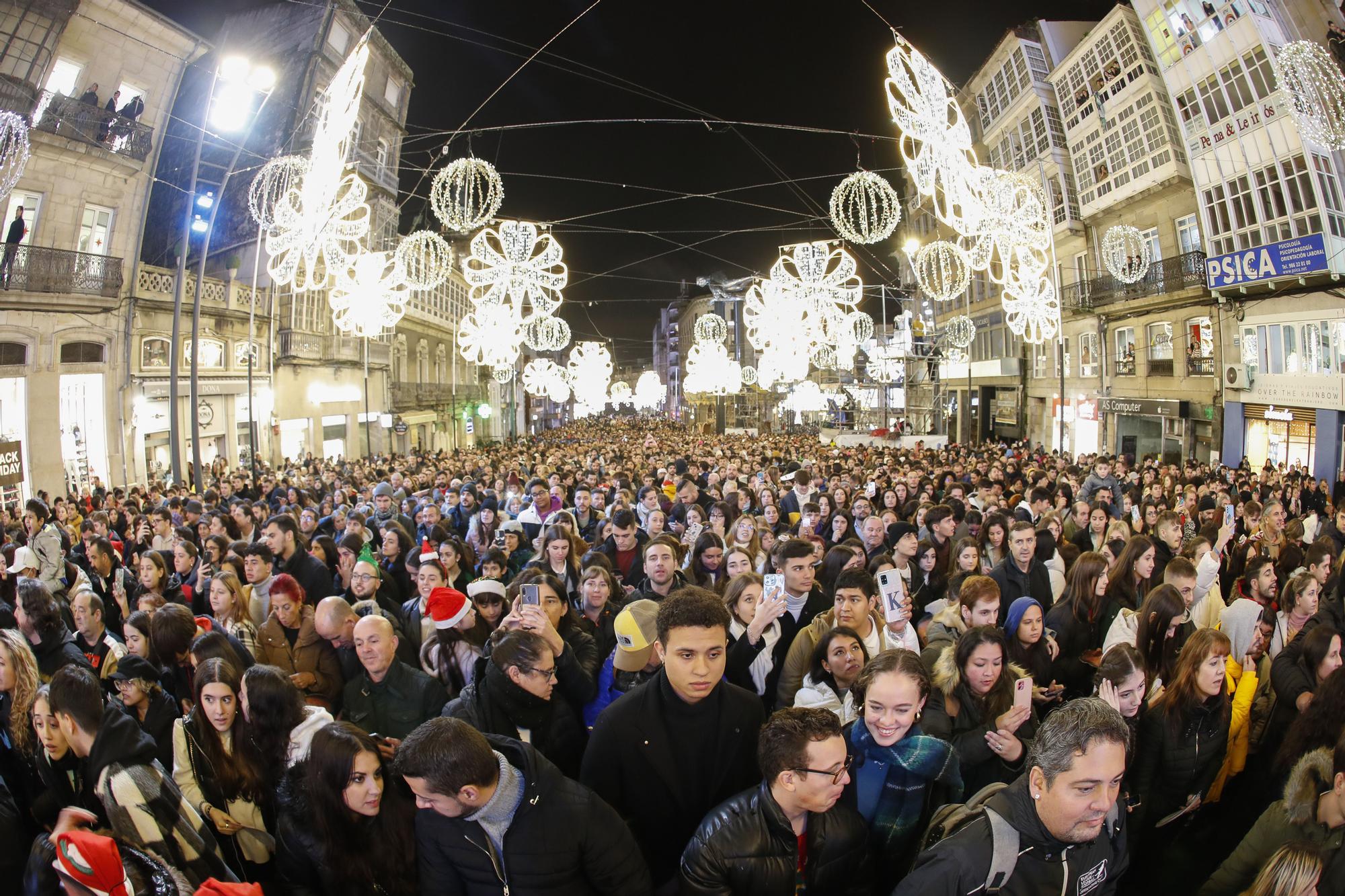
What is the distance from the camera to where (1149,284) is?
2323cm

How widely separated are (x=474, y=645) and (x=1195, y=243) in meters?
25.7

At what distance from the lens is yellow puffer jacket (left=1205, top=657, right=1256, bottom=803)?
12.8ft

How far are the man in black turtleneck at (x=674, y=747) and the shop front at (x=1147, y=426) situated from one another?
2383 cm

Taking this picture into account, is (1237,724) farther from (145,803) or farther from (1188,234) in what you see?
(1188,234)

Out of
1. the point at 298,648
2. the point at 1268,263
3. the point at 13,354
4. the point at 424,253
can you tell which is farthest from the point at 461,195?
the point at 1268,263

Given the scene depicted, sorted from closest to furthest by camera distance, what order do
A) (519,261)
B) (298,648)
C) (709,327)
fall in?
1. (298,648)
2. (519,261)
3. (709,327)

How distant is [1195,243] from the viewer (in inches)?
865

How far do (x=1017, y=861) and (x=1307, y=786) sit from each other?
1.32 m

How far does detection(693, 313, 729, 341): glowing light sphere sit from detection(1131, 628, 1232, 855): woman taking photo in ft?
90.7

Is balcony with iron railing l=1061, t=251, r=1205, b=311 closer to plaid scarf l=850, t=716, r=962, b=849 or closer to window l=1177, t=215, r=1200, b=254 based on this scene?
window l=1177, t=215, r=1200, b=254

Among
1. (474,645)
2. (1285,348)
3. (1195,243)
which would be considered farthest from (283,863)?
(1195,243)

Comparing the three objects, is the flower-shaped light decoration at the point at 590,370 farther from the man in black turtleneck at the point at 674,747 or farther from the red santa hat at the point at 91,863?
the red santa hat at the point at 91,863

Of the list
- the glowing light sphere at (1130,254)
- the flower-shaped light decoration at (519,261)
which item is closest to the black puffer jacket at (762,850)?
the flower-shaped light decoration at (519,261)

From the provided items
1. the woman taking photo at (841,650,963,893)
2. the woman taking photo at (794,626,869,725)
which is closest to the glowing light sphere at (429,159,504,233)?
the woman taking photo at (794,626,869,725)
